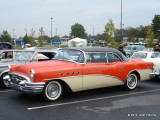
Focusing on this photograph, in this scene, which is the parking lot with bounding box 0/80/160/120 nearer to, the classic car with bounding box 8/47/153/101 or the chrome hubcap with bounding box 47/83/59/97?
the chrome hubcap with bounding box 47/83/59/97

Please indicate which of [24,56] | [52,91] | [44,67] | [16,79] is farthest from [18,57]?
[52,91]

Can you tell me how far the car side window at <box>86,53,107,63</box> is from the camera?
685 centimetres

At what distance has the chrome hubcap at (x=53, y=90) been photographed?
20.1 ft

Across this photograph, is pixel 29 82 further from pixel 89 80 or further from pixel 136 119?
pixel 136 119

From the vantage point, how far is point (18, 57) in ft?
29.0

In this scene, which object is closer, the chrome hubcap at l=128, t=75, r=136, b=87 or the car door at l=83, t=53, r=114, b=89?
the car door at l=83, t=53, r=114, b=89

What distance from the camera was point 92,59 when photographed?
6.93 m

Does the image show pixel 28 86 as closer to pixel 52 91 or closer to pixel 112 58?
pixel 52 91

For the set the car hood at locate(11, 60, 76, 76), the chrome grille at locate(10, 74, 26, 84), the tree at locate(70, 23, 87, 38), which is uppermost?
the tree at locate(70, 23, 87, 38)

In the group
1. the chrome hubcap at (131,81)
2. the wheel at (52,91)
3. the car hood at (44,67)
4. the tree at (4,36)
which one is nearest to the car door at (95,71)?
the car hood at (44,67)

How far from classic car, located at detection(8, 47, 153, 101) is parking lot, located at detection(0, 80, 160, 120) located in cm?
36

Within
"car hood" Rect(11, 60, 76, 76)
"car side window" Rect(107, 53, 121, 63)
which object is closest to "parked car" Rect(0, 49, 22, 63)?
"car hood" Rect(11, 60, 76, 76)

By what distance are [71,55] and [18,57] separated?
2.92 metres

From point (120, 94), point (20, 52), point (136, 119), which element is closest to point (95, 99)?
point (120, 94)
